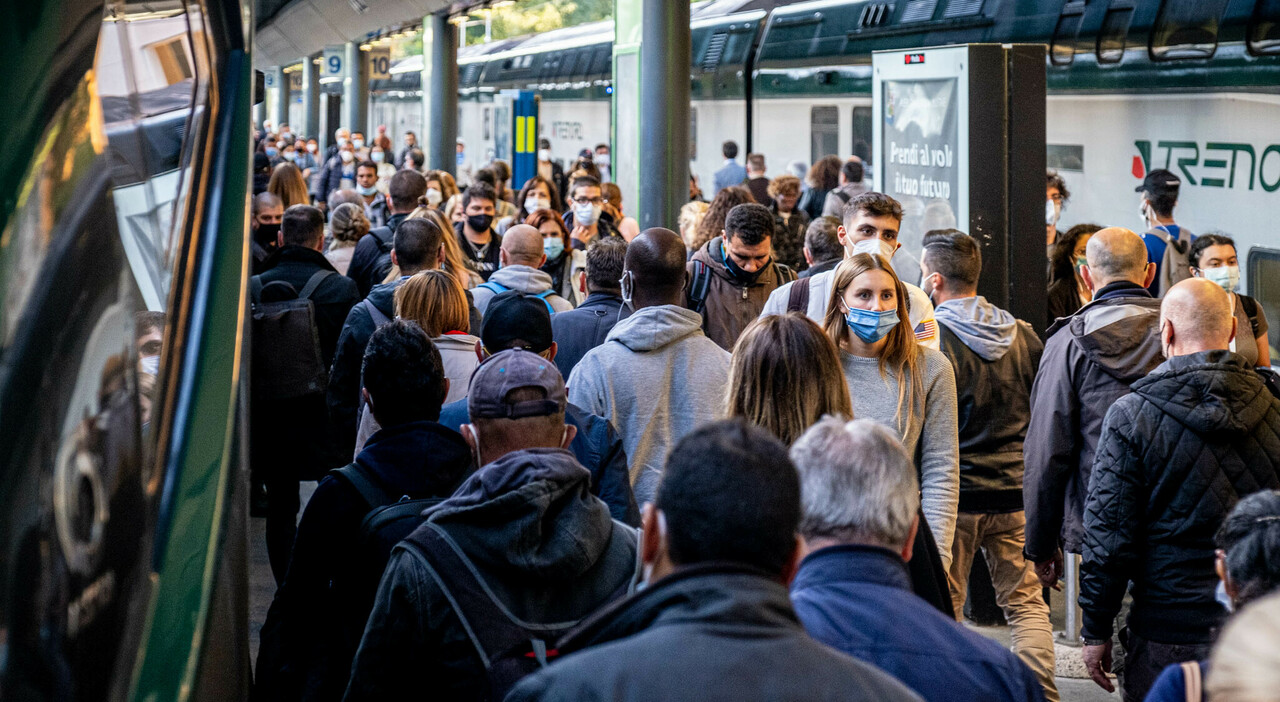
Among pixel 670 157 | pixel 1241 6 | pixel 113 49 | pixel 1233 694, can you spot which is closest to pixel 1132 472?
pixel 1233 694

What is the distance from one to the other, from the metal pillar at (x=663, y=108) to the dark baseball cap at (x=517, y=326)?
18.2 feet

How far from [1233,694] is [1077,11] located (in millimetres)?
9479

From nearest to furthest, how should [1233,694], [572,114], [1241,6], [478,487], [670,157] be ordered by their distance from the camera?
[1233,694] → [478,487] → [1241,6] → [670,157] → [572,114]

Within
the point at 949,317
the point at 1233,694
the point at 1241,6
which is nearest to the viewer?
the point at 1233,694

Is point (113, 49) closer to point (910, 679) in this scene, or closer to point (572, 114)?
point (910, 679)

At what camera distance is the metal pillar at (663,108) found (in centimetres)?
1009

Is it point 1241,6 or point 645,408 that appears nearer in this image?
point 645,408

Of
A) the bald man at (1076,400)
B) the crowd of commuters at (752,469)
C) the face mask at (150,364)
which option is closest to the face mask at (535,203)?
the crowd of commuters at (752,469)

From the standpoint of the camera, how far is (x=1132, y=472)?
4.18 meters

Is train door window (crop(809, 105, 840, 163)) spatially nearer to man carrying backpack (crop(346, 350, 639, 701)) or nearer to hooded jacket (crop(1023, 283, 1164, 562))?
hooded jacket (crop(1023, 283, 1164, 562))

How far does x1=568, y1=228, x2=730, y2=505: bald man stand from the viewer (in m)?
4.63

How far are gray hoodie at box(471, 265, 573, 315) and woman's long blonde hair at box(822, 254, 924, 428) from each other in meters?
2.29

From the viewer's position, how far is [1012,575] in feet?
18.8

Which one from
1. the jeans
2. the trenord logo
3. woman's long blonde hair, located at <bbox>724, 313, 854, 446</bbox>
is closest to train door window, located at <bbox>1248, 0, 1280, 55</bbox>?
the trenord logo
